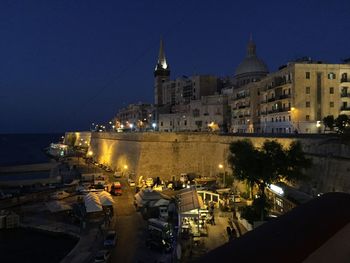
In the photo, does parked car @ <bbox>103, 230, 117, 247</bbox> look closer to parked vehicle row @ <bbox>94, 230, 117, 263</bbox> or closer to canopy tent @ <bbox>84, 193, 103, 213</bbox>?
parked vehicle row @ <bbox>94, 230, 117, 263</bbox>

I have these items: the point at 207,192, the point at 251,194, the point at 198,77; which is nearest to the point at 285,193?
the point at 251,194

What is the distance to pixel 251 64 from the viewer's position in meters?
76.9

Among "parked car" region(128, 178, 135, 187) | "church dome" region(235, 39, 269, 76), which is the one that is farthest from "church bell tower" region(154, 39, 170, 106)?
"parked car" region(128, 178, 135, 187)

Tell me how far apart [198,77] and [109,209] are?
214 feet

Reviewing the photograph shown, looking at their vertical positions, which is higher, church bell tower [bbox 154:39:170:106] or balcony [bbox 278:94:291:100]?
church bell tower [bbox 154:39:170:106]

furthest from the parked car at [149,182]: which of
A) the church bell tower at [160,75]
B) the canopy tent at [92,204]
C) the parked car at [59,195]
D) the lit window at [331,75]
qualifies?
the church bell tower at [160,75]

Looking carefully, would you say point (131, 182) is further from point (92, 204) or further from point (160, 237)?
point (160, 237)

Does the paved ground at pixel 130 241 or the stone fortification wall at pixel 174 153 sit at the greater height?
the stone fortification wall at pixel 174 153

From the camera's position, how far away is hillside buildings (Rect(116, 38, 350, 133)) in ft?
150

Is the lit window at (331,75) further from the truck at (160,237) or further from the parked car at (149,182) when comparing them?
the truck at (160,237)

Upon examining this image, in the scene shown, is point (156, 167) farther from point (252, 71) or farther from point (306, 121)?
point (252, 71)

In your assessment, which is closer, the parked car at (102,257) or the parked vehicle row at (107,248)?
the parked car at (102,257)

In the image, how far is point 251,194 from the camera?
1190 inches

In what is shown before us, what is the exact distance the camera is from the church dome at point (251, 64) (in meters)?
76.1
